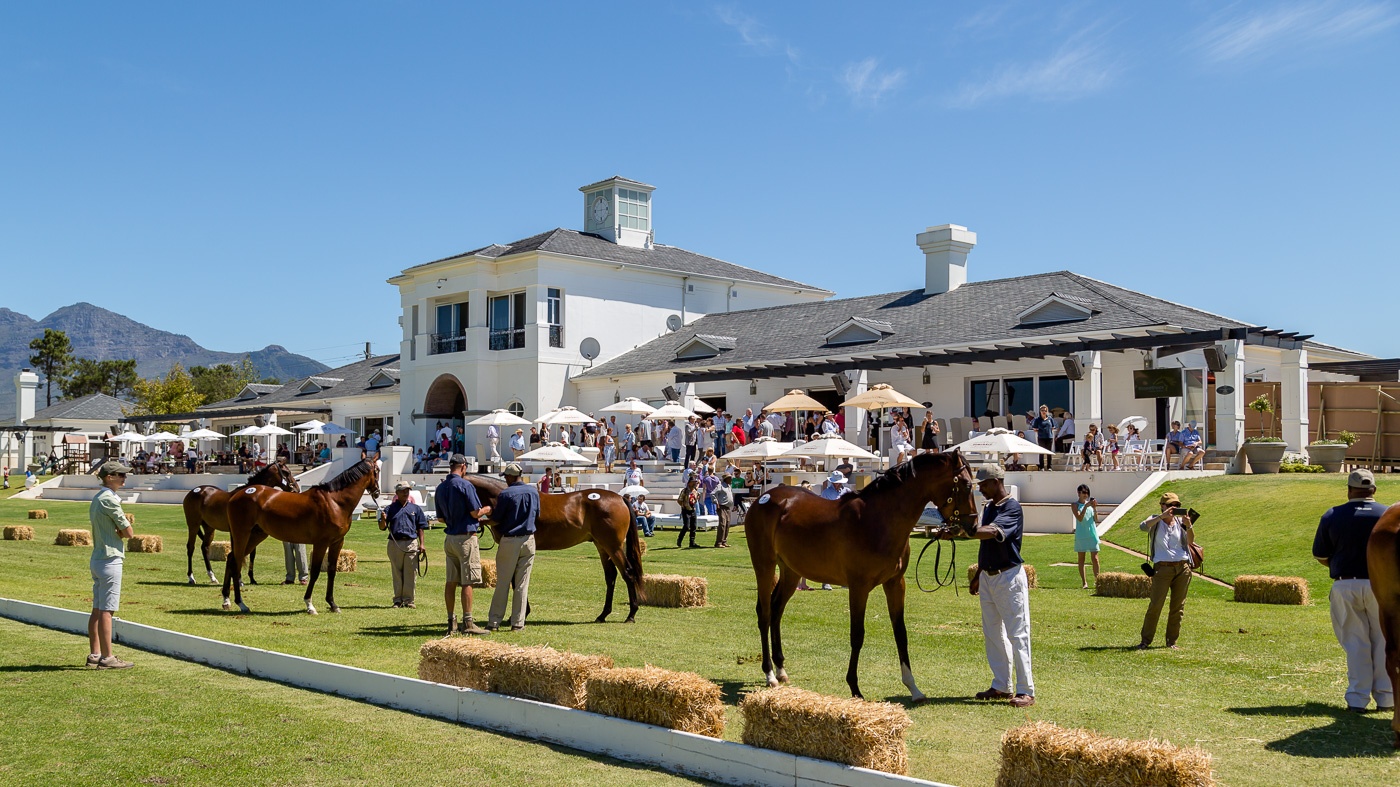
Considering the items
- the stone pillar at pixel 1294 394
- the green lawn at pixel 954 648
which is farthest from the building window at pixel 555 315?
the stone pillar at pixel 1294 394

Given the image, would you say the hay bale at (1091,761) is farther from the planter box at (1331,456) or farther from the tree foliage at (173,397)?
the tree foliage at (173,397)

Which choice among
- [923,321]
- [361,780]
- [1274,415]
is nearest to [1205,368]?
[1274,415]

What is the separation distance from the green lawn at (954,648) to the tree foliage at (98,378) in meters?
105

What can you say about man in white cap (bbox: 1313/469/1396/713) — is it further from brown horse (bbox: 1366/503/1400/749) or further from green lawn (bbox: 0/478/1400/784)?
brown horse (bbox: 1366/503/1400/749)

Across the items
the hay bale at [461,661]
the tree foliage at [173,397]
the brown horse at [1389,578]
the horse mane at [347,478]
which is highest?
the tree foliage at [173,397]

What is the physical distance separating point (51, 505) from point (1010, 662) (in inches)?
1776

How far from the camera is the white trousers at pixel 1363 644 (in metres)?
9.35

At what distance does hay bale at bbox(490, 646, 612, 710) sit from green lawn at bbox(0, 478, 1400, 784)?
124 centimetres

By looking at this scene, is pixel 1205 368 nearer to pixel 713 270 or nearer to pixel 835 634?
pixel 835 634

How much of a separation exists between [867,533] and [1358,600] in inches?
156

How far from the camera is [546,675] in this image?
30.4 feet

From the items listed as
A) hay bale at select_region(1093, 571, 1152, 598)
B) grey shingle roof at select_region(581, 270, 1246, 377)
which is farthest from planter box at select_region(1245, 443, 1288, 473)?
hay bale at select_region(1093, 571, 1152, 598)

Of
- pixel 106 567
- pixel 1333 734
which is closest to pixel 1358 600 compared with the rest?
pixel 1333 734

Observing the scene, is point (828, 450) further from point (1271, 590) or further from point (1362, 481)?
point (1362, 481)
